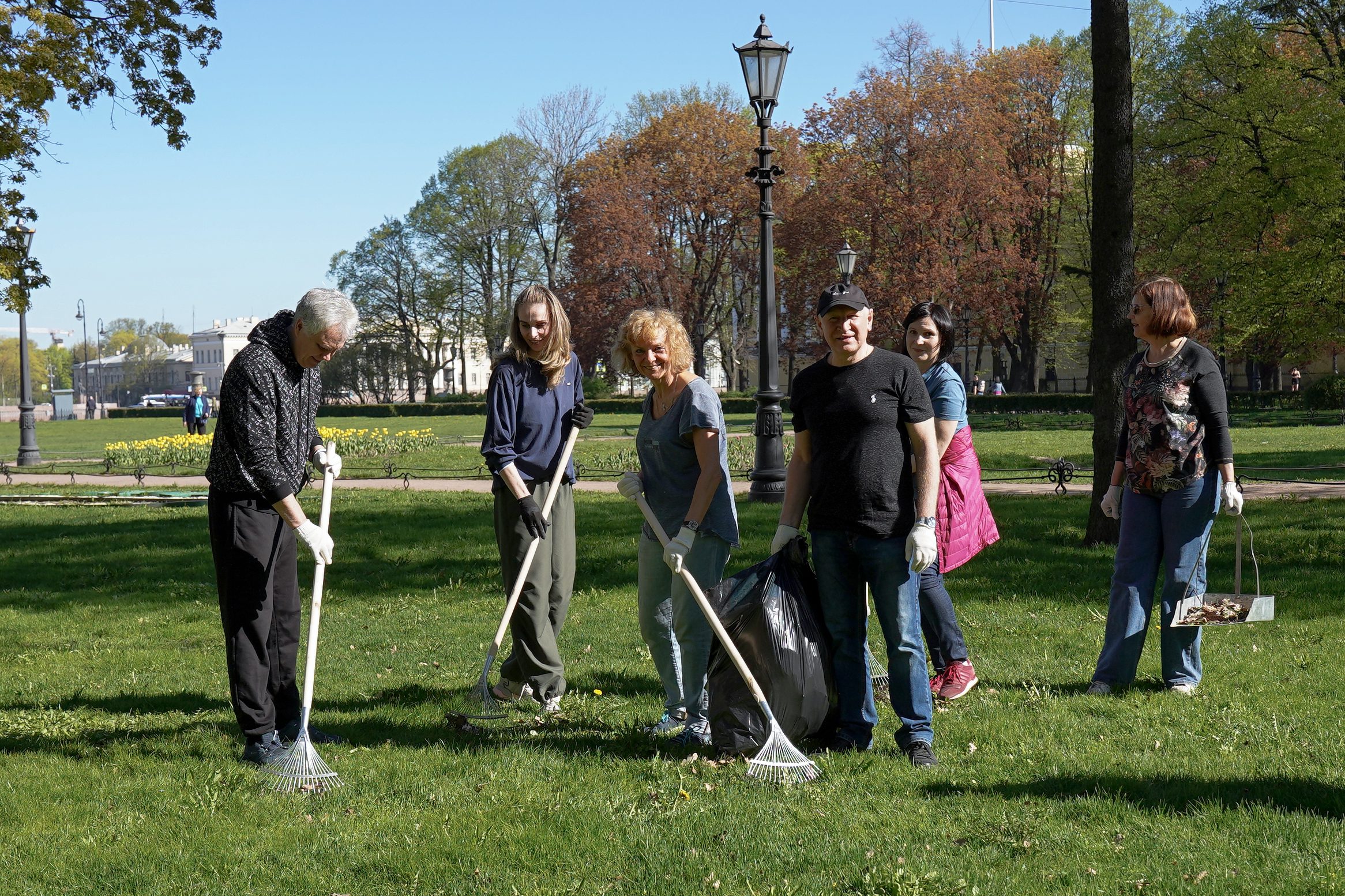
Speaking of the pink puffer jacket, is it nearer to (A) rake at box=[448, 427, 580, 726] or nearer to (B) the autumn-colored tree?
(A) rake at box=[448, 427, 580, 726]

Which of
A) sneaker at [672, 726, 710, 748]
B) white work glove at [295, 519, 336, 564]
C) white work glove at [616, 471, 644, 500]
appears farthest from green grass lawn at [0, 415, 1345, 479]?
white work glove at [295, 519, 336, 564]

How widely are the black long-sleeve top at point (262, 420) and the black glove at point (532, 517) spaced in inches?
37.8

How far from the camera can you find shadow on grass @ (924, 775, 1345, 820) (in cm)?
393

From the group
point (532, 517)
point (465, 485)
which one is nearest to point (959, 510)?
point (532, 517)

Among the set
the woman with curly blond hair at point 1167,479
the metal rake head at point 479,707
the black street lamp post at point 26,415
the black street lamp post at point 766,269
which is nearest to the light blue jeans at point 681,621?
the metal rake head at point 479,707

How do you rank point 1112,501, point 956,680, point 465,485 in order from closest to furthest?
point 956,680 → point 1112,501 → point 465,485

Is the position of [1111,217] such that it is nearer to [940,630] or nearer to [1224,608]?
[1224,608]

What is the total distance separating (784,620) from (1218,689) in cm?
227

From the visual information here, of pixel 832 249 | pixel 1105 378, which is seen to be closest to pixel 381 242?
pixel 832 249

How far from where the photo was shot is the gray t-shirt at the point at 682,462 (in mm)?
4559

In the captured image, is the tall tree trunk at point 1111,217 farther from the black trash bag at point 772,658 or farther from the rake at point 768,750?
the rake at point 768,750

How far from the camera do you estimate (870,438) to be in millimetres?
4355

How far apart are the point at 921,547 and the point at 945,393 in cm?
125

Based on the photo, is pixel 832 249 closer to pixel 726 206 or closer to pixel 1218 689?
pixel 726 206
